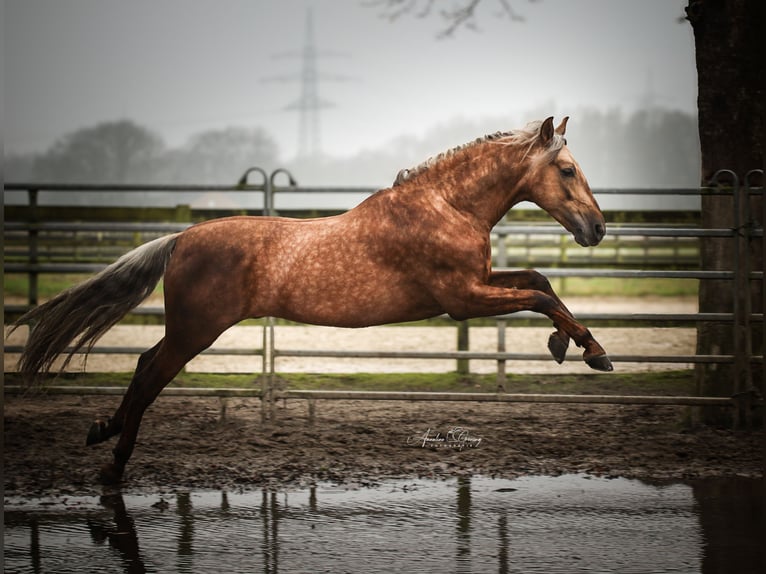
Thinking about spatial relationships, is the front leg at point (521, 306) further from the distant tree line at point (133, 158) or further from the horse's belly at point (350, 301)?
the distant tree line at point (133, 158)

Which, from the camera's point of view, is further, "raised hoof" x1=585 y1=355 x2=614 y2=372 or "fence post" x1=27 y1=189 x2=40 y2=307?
"fence post" x1=27 y1=189 x2=40 y2=307

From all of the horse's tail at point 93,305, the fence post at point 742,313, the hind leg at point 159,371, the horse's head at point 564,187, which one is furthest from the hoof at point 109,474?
the fence post at point 742,313

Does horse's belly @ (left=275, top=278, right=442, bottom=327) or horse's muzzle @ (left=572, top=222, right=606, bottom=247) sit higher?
horse's muzzle @ (left=572, top=222, right=606, bottom=247)

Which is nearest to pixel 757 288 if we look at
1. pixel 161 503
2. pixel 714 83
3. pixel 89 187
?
pixel 714 83

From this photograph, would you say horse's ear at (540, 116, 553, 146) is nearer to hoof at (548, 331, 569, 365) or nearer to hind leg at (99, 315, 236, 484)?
hoof at (548, 331, 569, 365)

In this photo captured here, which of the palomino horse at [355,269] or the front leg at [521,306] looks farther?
the palomino horse at [355,269]

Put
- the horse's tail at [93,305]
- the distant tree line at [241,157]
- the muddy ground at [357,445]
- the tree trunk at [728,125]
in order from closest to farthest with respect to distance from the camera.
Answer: the horse's tail at [93,305]
the muddy ground at [357,445]
the tree trunk at [728,125]
the distant tree line at [241,157]

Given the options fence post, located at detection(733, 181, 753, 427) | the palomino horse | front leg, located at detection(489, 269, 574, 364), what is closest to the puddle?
the palomino horse

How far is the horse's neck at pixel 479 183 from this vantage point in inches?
197

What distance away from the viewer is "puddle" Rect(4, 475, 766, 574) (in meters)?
3.55

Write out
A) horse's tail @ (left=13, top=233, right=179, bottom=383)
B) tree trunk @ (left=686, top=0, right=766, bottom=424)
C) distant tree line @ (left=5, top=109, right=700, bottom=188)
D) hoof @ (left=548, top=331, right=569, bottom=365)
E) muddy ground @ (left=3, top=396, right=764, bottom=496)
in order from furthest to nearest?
distant tree line @ (left=5, top=109, right=700, bottom=188) < tree trunk @ (left=686, top=0, right=766, bottom=424) < muddy ground @ (left=3, top=396, right=764, bottom=496) < horse's tail @ (left=13, top=233, right=179, bottom=383) < hoof @ (left=548, top=331, right=569, bottom=365)

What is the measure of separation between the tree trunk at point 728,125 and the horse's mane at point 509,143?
2.29 meters

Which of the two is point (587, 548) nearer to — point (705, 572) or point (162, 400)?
point (705, 572)

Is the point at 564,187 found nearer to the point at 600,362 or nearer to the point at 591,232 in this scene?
the point at 591,232
